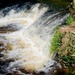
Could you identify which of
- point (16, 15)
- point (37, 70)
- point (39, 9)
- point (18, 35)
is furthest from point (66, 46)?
point (16, 15)

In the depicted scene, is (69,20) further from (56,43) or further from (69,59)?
(69,59)

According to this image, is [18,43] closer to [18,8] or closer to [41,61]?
[41,61]

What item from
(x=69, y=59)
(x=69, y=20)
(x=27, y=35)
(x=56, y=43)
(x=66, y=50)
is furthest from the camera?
(x=27, y=35)

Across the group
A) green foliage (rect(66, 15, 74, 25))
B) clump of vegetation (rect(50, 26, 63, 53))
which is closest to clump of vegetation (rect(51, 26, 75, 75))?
clump of vegetation (rect(50, 26, 63, 53))

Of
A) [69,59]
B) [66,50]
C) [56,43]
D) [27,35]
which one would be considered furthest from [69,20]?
[66,50]

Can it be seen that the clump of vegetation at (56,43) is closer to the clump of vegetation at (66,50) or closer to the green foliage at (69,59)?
the clump of vegetation at (66,50)

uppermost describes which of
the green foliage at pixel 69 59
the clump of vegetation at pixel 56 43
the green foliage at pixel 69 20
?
the green foliage at pixel 69 20

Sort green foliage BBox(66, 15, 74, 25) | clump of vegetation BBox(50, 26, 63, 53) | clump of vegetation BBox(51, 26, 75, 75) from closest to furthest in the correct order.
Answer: clump of vegetation BBox(51, 26, 75, 75) < clump of vegetation BBox(50, 26, 63, 53) < green foliage BBox(66, 15, 74, 25)

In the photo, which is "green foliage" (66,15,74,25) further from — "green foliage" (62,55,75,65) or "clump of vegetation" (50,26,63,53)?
"green foliage" (62,55,75,65)

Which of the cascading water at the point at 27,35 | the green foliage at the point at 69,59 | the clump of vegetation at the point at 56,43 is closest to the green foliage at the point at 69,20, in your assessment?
the cascading water at the point at 27,35
